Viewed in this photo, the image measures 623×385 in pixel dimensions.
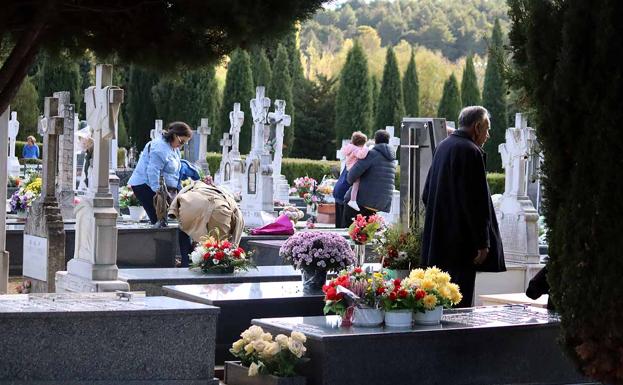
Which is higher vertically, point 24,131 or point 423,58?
point 423,58

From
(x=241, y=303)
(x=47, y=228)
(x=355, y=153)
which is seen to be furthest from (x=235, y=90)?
(x=241, y=303)

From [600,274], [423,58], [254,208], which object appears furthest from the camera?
[423,58]

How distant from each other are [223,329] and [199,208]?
3611mm

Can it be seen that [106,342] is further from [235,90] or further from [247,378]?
[235,90]

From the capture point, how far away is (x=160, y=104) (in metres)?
43.3

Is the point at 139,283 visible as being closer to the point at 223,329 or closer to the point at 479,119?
the point at 223,329

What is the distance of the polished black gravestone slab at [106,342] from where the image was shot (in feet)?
20.8

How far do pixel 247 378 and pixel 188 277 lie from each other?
3011mm

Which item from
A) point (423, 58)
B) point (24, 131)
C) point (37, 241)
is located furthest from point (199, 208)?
point (423, 58)

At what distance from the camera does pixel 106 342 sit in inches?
256

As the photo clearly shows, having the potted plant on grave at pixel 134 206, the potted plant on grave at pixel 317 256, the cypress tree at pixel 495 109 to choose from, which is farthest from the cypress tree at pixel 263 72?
the potted plant on grave at pixel 317 256

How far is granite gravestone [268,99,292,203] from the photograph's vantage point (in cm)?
2461

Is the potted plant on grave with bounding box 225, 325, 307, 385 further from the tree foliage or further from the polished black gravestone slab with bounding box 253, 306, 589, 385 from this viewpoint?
the tree foliage

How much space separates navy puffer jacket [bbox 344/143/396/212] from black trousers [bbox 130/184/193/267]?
2.09m
